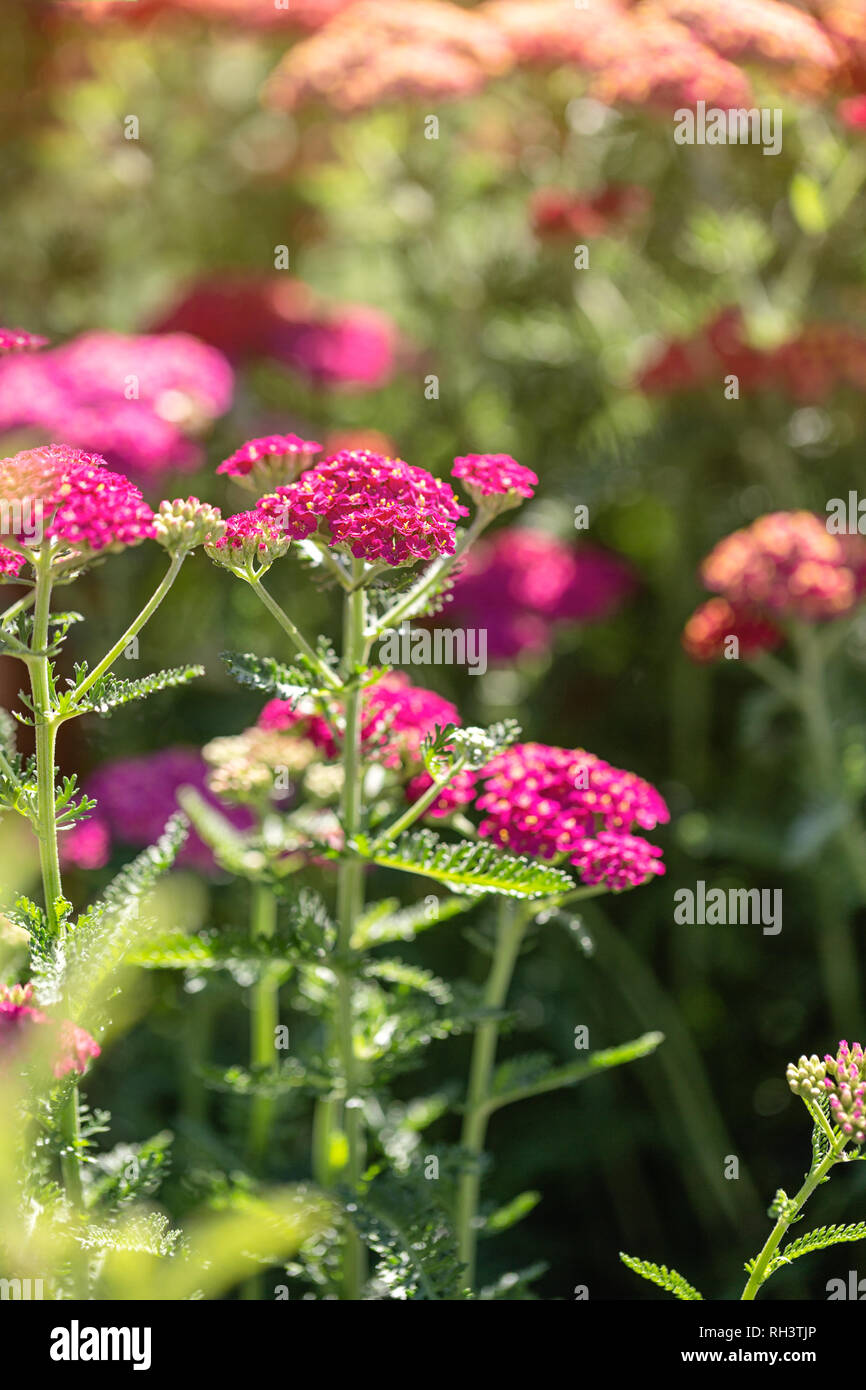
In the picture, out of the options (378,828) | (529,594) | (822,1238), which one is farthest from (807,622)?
(822,1238)

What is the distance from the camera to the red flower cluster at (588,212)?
8.87 ft

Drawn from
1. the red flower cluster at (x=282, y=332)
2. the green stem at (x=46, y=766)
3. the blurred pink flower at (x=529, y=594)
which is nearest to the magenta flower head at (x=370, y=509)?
the green stem at (x=46, y=766)

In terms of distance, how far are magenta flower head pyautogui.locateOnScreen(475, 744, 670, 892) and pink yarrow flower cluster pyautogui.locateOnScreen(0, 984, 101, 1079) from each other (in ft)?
1.43

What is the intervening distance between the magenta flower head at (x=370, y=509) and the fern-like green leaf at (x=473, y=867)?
0.86ft

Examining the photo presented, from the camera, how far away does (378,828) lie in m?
Answer: 1.76

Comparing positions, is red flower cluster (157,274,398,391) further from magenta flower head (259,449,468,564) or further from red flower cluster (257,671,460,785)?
magenta flower head (259,449,468,564)

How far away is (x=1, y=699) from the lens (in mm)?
2385

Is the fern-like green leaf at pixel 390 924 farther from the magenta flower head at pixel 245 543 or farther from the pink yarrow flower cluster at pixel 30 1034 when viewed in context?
the magenta flower head at pixel 245 543

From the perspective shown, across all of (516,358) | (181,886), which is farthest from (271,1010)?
(516,358)

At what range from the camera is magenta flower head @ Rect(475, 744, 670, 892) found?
1388 millimetres

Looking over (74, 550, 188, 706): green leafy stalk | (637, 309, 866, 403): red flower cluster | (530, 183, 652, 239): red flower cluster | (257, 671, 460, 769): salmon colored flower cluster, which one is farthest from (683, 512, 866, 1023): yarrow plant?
(74, 550, 188, 706): green leafy stalk
